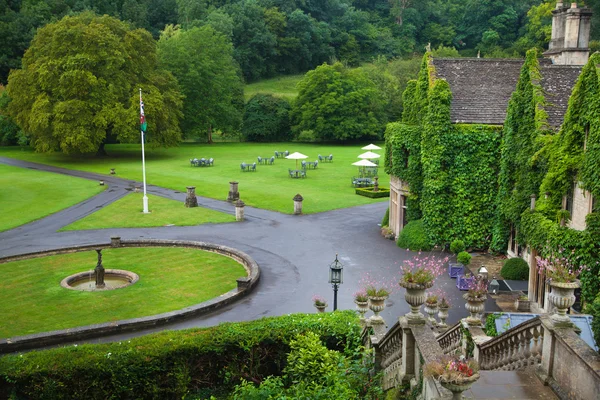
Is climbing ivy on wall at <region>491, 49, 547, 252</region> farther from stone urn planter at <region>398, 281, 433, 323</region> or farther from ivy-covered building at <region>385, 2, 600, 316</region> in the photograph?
stone urn planter at <region>398, 281, 433, 323</region>

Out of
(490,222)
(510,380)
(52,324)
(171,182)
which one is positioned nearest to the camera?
(510,380)

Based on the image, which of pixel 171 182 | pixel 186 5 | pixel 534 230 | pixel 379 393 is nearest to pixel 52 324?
pixel 379 393

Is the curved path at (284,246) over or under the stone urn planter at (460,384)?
under

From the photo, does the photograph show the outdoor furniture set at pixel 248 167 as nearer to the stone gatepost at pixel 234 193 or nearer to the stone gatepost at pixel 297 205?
the stone gatepost at pixel 234 193

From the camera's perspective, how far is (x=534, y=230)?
22.9m

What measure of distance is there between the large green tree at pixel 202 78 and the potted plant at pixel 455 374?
2906 inches

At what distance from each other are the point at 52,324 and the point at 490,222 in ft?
67.2

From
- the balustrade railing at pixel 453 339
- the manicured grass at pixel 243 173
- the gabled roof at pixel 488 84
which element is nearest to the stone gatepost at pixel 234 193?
the manicured grass at pixel 243 173

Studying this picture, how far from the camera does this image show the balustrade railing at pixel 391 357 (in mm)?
11562

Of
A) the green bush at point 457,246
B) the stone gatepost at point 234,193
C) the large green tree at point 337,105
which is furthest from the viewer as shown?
the large green tree at point 337,105

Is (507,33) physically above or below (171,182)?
above

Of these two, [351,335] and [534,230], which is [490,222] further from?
[351,335]

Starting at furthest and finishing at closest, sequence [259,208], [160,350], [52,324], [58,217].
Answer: [259,208] → [58,217] → [52,324] → [160,350]

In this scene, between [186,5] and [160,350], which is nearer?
[160,350]
